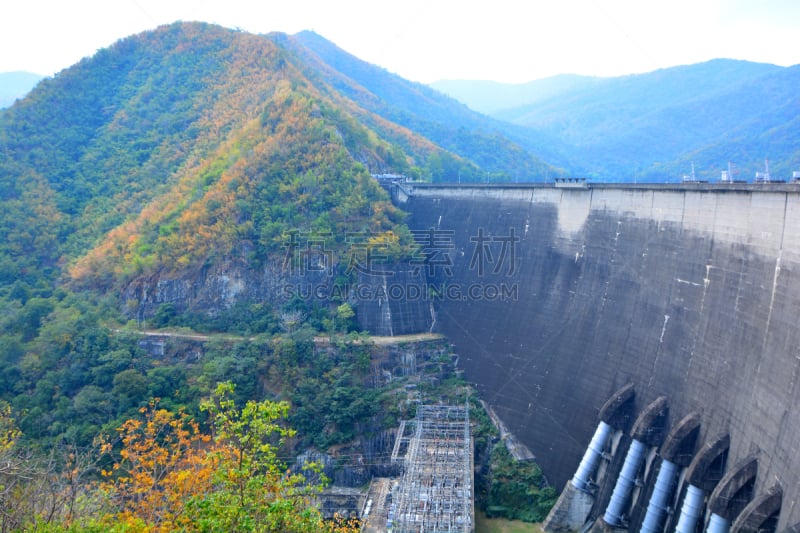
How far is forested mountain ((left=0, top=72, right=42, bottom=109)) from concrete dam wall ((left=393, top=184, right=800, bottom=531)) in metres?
115

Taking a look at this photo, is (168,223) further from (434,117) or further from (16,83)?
(16,83)

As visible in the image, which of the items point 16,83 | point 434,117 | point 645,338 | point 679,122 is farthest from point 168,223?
point 16,83

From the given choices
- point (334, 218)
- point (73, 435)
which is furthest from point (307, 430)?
point (334, 218)

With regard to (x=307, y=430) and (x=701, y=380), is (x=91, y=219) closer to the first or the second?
(x=307, y=430)

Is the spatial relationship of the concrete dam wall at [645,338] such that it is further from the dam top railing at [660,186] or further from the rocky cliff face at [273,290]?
the rocky cliff face at [273,290]

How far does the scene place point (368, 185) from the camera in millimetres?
38281

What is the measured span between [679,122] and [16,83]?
129806mm

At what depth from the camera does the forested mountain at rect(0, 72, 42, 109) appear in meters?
115

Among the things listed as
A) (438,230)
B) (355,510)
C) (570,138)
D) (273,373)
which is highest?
(570,138)

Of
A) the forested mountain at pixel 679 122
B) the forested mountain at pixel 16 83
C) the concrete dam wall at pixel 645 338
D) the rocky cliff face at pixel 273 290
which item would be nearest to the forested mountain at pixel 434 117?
the forested mountain at pixel 679 122

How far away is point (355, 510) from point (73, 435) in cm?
1290

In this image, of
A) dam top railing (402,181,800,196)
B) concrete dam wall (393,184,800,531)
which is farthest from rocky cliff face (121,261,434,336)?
dam top railing (402,181,800,196)

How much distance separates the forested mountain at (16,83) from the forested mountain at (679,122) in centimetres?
10380

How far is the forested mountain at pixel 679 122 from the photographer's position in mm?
79062
